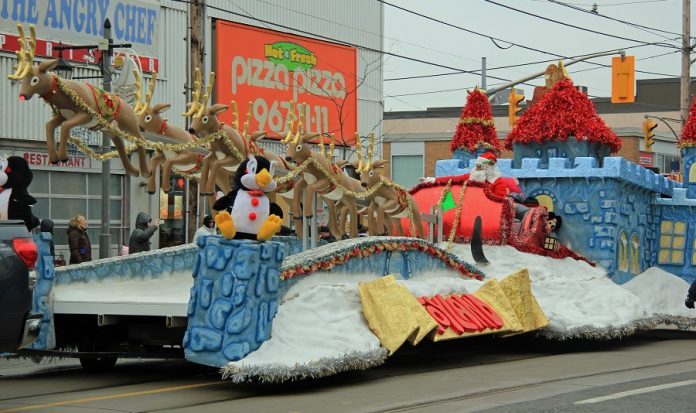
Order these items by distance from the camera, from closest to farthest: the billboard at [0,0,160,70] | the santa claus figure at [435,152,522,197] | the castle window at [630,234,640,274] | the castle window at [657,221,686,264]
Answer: the santa claus figure at [435,152,522,197]
the castle window at [630,234,640,274]
the castle window at [657,221,686,264]
the billboard at [0,0,160,70]

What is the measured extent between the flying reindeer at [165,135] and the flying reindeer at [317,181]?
989 millimetres

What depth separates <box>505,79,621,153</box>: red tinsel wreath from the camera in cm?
1800

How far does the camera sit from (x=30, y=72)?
34.3 feet

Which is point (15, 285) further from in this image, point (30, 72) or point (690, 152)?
point (690, 152)

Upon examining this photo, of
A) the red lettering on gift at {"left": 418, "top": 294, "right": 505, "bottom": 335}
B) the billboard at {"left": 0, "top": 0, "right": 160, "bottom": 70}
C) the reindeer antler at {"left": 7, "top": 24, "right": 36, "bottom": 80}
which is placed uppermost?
the billboard at {"left": 0, "top": 0, "right": 160, "bottom": 70}

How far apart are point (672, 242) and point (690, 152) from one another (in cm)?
242

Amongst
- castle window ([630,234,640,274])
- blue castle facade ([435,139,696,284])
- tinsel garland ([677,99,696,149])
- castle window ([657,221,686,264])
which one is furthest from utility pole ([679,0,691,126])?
castle window ([630,234,640,274])

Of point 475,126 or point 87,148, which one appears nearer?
point 87,148

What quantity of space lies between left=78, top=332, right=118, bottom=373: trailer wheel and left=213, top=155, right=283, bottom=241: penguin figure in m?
2.14

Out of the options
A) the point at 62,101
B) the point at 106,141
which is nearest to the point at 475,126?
the point at 106,141

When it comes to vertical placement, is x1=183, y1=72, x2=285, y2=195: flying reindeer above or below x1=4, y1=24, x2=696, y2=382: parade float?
above

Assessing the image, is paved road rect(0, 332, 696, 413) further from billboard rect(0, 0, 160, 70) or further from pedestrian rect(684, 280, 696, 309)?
billboard rect(0, 0, 160, 70)

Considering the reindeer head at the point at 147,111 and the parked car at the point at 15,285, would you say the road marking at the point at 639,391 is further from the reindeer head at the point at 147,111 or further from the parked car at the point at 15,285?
the reindeer head at the point at 147,111

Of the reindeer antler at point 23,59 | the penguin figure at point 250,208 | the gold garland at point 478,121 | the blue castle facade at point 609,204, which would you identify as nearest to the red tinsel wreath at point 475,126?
the gold garland at point 478,121
